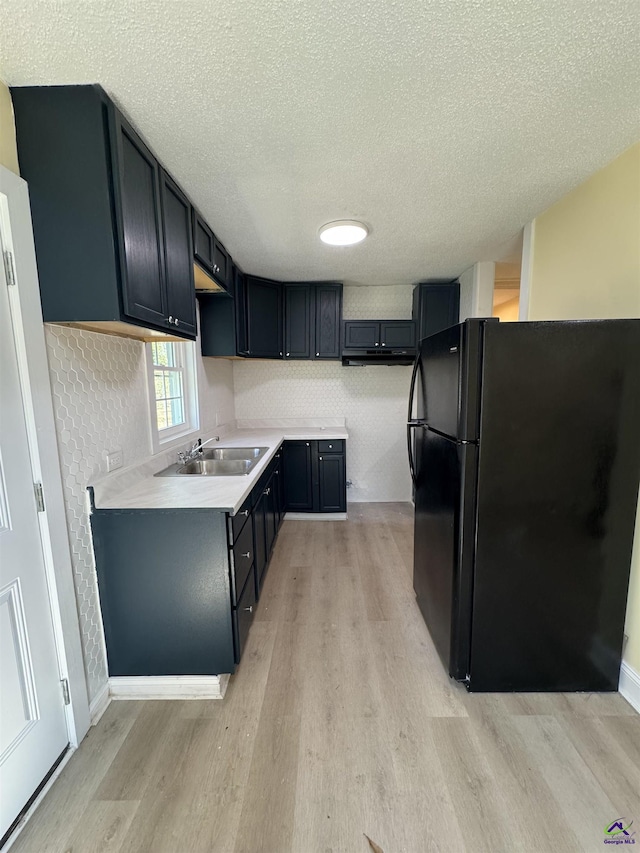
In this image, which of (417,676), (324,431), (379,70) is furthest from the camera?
(324,431)

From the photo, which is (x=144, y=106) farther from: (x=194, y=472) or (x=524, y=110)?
(x=194, y=472)

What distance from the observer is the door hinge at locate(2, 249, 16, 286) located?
3.74 feet

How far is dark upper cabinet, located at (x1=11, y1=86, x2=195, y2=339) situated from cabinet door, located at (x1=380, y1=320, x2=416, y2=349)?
268 cm

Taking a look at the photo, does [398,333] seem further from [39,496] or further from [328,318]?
[39,496]

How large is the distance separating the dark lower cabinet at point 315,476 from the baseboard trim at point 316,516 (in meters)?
0.05

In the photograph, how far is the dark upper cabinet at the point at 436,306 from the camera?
358cm

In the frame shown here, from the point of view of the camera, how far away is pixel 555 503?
1.55 m

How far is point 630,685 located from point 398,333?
303 centimetres

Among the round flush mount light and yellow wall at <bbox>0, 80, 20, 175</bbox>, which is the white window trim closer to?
yellow wall at <bbox>0, 80, 20, 175</bbox>

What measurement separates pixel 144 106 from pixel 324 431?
293 centimetres

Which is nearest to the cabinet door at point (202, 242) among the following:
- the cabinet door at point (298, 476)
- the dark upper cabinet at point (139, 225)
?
the dark upper cabinet at point (139, 225)

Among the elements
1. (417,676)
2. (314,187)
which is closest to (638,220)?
(314,187)

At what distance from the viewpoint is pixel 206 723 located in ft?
4.97

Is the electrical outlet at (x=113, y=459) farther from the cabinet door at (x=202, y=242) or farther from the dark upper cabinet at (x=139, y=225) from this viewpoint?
the cabinet door at (x=202, y=242)
